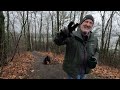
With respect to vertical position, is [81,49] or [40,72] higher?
[81,49]

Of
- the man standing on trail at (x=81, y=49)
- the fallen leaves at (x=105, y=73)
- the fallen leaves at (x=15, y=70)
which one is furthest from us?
the fallen leaves at (x=105, y=73)

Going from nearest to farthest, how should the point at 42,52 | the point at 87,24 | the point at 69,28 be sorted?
the point at 69,28
the point at 87,24
the point at 42,52

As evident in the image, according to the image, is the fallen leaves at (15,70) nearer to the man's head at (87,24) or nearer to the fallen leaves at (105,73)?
the man's head at (87,24)

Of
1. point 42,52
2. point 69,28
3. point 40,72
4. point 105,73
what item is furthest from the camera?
point 42,52

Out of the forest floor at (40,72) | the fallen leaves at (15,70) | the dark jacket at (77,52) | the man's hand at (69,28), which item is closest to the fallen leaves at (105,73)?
the forest floor at (40,72)

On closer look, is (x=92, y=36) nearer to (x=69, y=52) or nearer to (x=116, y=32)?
(x=69, y=52)

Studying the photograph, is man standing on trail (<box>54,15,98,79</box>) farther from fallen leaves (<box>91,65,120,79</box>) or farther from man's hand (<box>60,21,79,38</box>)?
fallen leaves (<box>91,65,120,79</box>)

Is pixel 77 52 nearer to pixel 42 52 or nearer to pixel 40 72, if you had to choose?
pixel 40 72

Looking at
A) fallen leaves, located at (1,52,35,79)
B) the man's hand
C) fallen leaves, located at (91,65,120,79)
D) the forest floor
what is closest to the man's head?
the man's hand

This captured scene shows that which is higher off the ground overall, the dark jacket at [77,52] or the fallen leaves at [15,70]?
the dark jacket at [77,52]

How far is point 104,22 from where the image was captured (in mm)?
14602

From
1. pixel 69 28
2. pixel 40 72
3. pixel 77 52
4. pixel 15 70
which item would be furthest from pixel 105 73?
pixel 69 28
